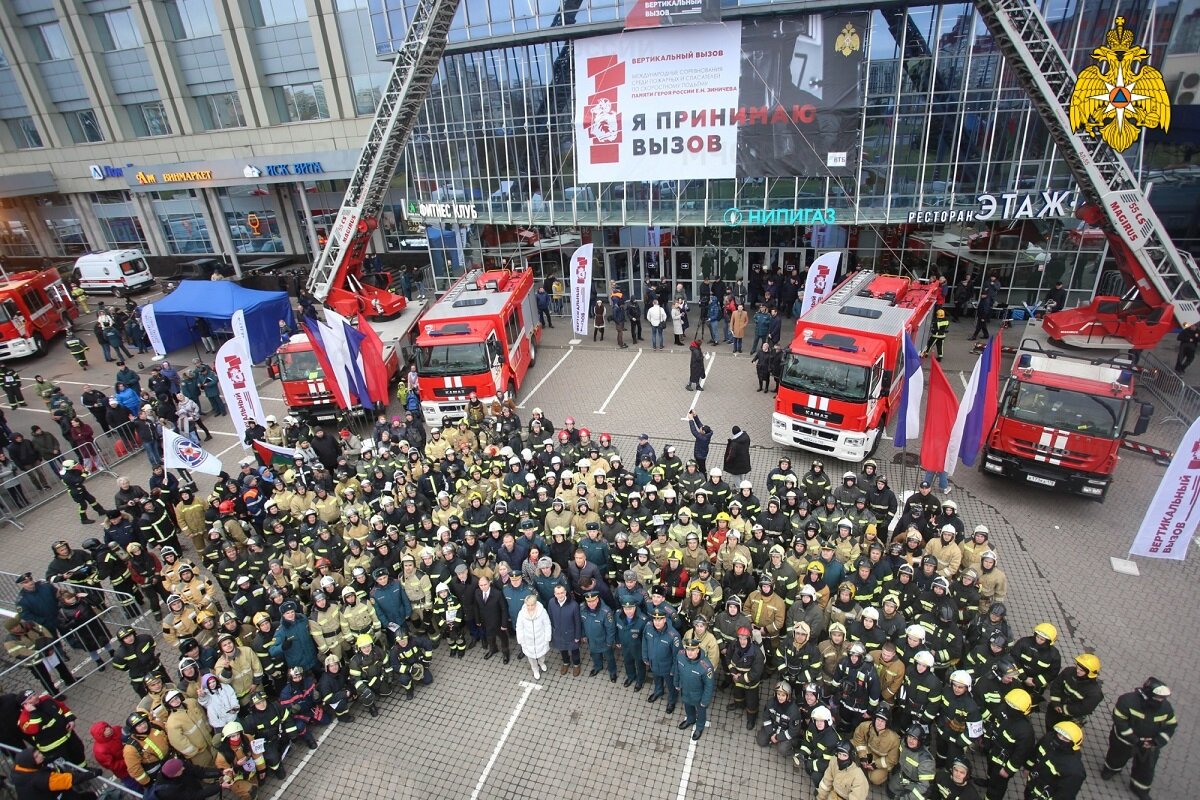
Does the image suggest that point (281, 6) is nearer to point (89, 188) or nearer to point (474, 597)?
point (89, 188)

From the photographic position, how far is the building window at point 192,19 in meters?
29.6

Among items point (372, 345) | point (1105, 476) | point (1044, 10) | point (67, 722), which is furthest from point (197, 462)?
point (1044, 10)

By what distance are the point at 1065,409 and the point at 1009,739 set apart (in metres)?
6.73

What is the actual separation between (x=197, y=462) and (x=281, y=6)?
2592 centimetres

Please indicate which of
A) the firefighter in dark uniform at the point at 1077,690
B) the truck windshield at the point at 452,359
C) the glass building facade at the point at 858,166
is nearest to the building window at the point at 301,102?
the glass building facade at the point at 858,166

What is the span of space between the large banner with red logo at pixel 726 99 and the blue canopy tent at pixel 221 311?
11.6m

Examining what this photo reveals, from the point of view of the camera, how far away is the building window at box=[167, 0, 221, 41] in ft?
97.1

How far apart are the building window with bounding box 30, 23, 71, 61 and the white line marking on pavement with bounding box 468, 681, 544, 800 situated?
41872mm

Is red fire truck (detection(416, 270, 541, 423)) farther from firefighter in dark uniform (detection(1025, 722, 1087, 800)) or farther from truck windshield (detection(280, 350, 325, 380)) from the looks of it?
firefighter in dark uniform (detection(1025, 722, 1087, 800))

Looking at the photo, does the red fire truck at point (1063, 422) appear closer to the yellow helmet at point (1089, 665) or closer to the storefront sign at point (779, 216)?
the yellow helmet at point (1089, 665)

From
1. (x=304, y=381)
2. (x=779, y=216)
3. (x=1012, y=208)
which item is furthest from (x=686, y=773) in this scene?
(x=1012, y=208)

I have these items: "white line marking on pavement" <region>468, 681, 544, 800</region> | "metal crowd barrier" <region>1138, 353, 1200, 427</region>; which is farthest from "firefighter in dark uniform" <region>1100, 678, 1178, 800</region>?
"metal crowd barrier" <region>1138, 353, 1200, 427</region>

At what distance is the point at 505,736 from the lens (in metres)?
7.75

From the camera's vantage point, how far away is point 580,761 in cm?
736
